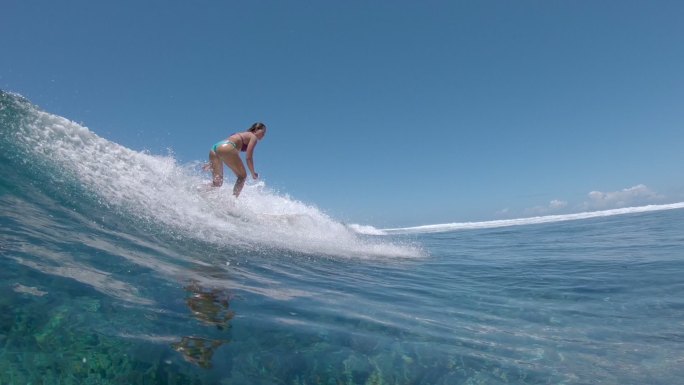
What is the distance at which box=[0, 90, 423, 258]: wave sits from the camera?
6.08 m

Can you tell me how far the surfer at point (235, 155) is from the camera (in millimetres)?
9039

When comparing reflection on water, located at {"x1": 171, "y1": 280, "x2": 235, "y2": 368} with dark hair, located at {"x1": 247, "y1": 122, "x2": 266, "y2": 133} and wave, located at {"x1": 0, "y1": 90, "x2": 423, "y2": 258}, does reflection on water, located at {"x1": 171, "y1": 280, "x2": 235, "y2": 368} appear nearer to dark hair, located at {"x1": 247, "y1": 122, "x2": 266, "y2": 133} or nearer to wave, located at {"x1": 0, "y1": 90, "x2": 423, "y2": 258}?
wave, located at {"x1": 0, "y1": 90, "x2": 423, "y2": 258}

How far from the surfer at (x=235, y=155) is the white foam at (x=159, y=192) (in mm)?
347

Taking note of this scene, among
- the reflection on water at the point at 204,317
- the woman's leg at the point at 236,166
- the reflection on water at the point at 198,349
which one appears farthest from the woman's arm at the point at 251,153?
the reflection on water at the point at 198,349

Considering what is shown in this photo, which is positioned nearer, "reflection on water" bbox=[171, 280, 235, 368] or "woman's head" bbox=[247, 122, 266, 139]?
"reflection on water" bbox=[171, 280, 235, 368]

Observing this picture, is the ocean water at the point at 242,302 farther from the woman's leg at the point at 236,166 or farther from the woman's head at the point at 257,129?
the woman's head at the point at 257,129

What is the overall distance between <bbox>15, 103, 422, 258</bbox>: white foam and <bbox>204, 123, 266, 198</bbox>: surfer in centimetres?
35

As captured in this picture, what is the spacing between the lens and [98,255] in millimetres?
3852

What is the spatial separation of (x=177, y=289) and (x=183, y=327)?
2.80ft

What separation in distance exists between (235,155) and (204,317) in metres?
6.58

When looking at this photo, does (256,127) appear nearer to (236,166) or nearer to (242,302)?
(236,166)

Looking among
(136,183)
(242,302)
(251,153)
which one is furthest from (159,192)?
(242,302)

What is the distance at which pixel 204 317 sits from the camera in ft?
9.50

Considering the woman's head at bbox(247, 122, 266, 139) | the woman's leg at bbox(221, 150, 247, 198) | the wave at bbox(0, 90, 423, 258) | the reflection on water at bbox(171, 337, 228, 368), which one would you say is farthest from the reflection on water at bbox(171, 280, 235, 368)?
the woman's head at bbox(247, 122, 266, 139)
